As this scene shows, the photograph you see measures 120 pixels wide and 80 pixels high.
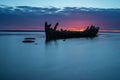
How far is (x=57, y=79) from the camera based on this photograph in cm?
1395

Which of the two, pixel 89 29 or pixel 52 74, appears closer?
pixel 52 74

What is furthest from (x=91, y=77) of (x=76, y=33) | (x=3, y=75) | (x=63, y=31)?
(x=76, y=33)

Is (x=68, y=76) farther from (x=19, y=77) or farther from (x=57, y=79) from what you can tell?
(x=19, y=77)

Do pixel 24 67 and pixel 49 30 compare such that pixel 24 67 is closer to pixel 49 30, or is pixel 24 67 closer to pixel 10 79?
pixel 10 79

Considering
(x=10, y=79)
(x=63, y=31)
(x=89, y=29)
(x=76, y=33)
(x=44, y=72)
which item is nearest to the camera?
(x=10, y=79)

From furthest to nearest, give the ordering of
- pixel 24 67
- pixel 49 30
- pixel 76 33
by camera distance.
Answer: pixel 76 33, pixel 49 30, pixel 24 67

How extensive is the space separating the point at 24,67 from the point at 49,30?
35.7 meters

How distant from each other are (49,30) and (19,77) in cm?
3937

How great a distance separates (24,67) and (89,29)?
2496 inches

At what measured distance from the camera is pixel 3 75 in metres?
14.3

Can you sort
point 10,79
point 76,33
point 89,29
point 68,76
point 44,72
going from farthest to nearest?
1. point 89,29
2. point 76,33
3. point 44,72
4. point 68,76
5. point 10,79

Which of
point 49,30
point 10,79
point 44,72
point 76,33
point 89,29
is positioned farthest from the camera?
point 89,29

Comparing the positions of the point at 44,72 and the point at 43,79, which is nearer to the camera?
the point at 43,79

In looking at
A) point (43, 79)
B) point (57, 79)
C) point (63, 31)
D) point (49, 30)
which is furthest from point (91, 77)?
point (63, 31)
